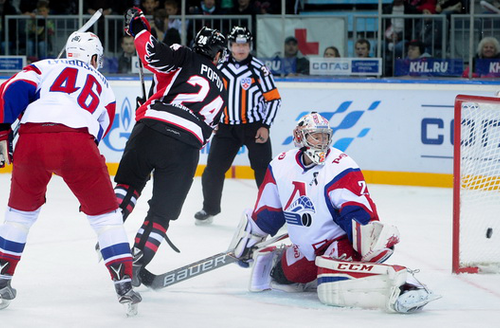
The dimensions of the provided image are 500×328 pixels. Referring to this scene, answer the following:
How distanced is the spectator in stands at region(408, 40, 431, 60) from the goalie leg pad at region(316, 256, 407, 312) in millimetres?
4449

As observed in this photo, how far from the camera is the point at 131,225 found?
588cm

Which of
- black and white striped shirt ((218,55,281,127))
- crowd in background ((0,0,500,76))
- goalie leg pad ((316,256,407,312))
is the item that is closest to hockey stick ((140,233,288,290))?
goalie leg pad ((316,256,407,312))

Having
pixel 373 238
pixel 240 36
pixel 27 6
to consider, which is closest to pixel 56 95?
pixel 373 238

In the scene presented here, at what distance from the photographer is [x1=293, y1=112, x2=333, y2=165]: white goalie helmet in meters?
3.71

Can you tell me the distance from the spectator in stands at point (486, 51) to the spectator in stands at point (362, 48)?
84cm

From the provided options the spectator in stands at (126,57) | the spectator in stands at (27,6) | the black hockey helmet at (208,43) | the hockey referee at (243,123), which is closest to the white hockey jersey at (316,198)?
the black hockey helmet at (208,43)

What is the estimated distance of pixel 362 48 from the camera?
786 centimetres

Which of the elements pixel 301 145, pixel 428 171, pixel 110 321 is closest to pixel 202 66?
pixel 301 145

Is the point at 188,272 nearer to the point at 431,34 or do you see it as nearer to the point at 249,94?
the point at 249,94

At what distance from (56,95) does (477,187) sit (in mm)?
2735

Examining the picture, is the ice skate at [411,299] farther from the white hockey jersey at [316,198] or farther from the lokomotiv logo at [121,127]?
the lokomotiv logo at [121,127]

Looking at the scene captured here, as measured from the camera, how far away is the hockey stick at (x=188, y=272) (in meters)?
3.96

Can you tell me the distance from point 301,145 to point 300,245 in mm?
421

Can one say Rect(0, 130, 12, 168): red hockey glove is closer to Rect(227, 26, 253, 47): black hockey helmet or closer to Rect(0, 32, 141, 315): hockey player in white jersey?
Rect(0, 32, 141, 315): hockey player in white jersey
